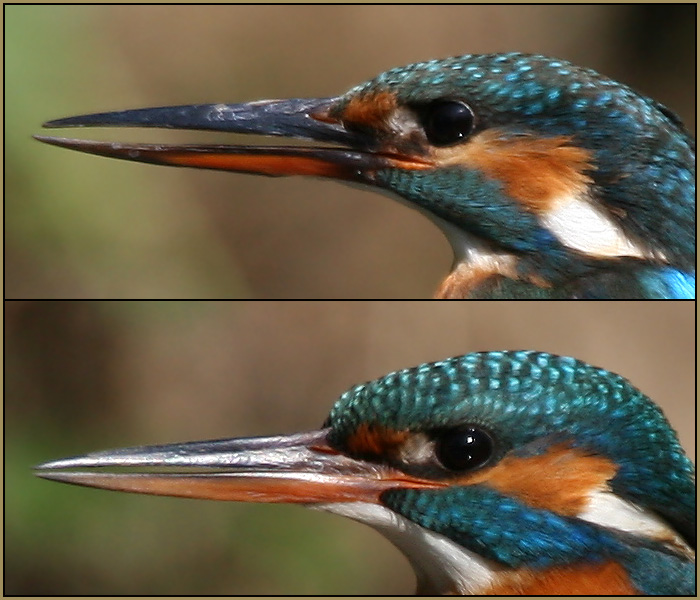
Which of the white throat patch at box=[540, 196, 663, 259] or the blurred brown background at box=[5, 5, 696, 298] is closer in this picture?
the white throat patch at box=[540, 196, 663, 259]

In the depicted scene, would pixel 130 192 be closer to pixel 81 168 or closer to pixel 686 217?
pixel 81 168

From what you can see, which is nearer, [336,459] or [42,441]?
[336,459]

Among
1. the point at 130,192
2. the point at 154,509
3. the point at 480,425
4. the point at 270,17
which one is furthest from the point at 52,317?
the point at 480,425

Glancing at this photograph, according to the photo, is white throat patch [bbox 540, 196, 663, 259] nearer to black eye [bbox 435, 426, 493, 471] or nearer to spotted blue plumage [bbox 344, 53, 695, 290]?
spotted blue plumage [bbox 344, 53, 695, 290]

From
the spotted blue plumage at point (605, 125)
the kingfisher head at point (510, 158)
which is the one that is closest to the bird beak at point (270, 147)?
the kingfisher head at point (510, 158)

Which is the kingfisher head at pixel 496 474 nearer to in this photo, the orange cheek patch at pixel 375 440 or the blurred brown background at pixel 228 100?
the orange cheek patch at pixel 375 440

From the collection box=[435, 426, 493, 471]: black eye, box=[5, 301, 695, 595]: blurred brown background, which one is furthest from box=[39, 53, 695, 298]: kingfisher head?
box=[5, 301, 695, 595]: blurred brown background

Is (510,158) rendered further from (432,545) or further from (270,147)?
(432,545)
